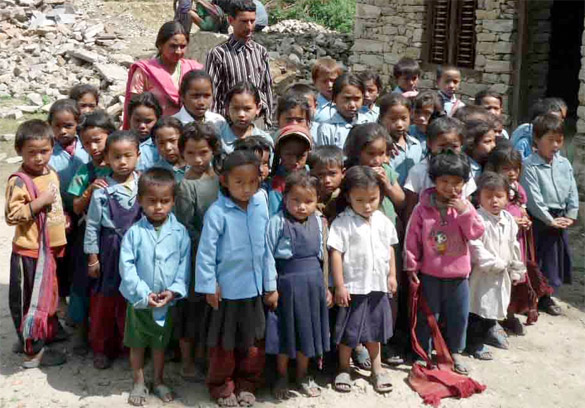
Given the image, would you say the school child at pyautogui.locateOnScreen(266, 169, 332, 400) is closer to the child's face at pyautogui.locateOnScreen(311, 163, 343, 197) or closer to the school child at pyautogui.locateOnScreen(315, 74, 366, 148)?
the child's face at pyautogui.locateOnScreen(311, 163, 343, 197)

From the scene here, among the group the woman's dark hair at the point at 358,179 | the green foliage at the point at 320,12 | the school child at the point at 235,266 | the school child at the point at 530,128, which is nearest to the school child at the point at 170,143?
the school child at the point at 235,266

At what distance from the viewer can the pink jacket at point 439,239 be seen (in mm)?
3576

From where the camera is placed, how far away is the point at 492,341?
13.5 feet

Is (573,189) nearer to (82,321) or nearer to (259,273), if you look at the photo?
(259,273)

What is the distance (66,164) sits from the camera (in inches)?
152

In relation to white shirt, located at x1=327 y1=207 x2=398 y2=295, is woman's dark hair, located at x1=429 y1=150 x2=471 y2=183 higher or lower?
higher

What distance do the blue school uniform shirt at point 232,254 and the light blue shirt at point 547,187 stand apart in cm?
207

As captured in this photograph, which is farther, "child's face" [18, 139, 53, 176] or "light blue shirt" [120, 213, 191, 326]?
"child's face" [18, 139, 53, 176]

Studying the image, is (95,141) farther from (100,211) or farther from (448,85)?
(448,85)

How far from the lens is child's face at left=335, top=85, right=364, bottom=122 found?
404 centimetres

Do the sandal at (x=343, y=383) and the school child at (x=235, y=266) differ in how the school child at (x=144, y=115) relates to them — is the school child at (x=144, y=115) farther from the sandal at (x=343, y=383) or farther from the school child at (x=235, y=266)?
the sandal at (x=343, y=383)

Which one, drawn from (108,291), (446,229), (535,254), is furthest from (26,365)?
(535,254)

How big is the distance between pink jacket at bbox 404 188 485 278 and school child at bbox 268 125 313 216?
0.71 metres

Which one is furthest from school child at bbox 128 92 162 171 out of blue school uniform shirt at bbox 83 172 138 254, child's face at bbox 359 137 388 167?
child's face at bbox 359 137 388 167
